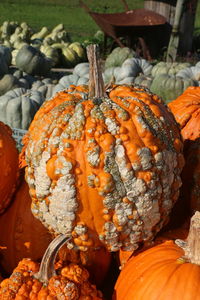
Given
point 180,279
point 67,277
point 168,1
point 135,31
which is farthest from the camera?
point 168,1

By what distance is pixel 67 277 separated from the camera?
1.49 metres

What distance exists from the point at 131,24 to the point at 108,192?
28.7 feet

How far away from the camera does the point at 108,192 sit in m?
1.41

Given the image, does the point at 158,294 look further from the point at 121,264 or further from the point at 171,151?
the point at 171,151

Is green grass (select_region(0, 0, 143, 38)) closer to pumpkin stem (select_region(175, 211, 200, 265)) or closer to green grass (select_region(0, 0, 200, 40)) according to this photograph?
green grass (select_region(0, 0, 200, 40))

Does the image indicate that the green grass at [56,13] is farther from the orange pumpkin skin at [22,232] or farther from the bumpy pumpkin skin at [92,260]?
the bumpy pumpkin skin at [92,260]

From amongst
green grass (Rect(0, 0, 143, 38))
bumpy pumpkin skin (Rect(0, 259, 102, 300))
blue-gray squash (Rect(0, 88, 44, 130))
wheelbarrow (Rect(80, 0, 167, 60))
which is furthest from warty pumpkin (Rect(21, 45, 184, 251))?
green grass (Rect(0, 0, 143, 38))

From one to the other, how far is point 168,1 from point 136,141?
374 inches

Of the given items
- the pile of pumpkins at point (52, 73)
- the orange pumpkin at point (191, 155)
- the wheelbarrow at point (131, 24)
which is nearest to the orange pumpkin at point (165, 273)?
the orange pumpkin at point (191, 155)

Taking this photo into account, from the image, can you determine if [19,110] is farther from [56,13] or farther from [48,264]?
[56,13]

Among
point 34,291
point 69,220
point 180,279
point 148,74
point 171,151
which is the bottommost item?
point 148,74

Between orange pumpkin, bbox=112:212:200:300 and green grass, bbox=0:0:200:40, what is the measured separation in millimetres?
12275

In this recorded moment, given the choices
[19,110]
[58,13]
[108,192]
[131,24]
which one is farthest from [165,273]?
[58,13]

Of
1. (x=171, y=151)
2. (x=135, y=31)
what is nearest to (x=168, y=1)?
(x=135, y=31)
